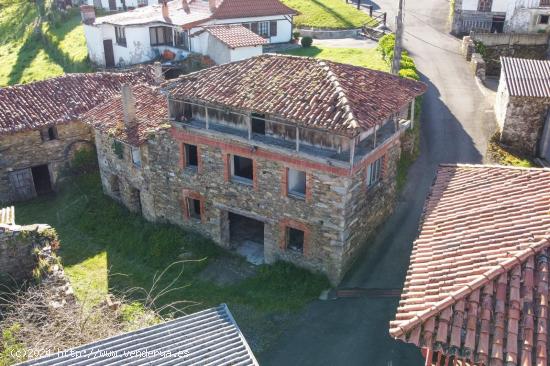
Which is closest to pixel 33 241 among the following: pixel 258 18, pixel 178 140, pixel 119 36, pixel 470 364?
pixel 178 140

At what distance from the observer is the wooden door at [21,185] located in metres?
29.3

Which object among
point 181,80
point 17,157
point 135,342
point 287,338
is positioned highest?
point 181,80

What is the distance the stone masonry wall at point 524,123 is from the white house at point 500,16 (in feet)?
56.3

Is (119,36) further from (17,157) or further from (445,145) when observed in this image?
(445,145)

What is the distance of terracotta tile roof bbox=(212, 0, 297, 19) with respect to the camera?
43844 millimetres

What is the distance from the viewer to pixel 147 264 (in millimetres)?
23406

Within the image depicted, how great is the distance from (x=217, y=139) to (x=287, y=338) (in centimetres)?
816

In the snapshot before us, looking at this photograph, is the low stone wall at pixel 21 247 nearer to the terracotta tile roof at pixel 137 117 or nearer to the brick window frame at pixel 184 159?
the terracotta tile roof at pixel 137 117

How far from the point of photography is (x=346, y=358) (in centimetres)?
1750

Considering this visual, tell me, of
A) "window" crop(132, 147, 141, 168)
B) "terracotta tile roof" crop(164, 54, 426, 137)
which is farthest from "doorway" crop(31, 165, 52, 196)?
"terracotta tile roof" crop(164, 54, 426, 137)

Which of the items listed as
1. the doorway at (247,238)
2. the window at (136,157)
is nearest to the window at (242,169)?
the doorway at (247,238)

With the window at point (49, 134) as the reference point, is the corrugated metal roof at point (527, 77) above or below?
above

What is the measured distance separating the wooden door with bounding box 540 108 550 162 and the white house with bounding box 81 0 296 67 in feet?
69.9

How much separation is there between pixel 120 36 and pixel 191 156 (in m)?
25.0
